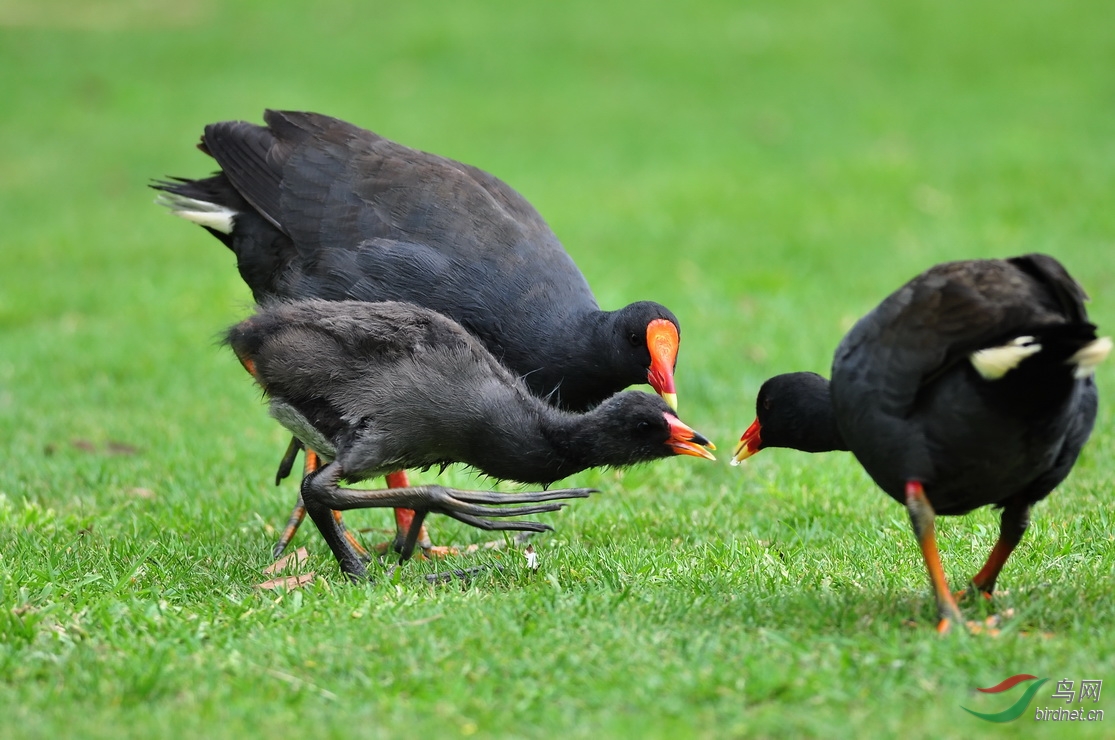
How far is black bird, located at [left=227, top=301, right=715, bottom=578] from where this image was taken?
4.71 m

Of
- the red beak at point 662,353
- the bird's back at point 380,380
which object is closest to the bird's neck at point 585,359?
the red beak at point 662,353

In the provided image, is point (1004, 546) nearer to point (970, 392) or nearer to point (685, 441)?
point (970, 392)

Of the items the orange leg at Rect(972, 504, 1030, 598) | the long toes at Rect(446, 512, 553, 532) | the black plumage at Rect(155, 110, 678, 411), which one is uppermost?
the black plumage at Rect(155, 110, 678, 411)

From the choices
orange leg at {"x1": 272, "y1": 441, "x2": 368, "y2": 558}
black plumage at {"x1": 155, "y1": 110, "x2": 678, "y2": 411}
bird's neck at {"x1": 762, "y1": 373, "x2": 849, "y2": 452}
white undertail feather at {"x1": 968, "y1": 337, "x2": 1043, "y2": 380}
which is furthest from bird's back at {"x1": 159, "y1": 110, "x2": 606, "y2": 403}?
white undertail feather at {"x1": 968, "y1": 337, "x2": 1043, "y2": 380}

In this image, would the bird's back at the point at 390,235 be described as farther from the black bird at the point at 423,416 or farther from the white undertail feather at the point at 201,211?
the black bird at the point at 423,416

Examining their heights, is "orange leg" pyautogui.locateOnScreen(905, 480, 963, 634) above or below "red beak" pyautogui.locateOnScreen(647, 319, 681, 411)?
below

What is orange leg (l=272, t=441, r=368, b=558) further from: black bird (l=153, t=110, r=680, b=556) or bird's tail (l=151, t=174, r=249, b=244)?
bird's tail (l=151, t=174, r=249, b=244)

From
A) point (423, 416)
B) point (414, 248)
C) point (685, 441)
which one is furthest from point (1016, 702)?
point (414, 248)

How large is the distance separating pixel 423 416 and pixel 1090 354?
2351 mm

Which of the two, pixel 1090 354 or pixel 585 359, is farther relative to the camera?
pixel 585 359

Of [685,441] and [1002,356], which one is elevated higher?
[1002,356]

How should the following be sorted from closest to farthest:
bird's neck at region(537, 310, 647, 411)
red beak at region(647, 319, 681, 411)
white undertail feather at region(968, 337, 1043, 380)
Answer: white undertail feather at region(968, 337, 1043, 380) < red beak at region(647, 319, 681, 411) < bird's neck at region(537, 310, 647, 411)

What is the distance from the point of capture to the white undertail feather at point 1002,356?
3.50 m

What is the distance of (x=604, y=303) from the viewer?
30.9 ft
